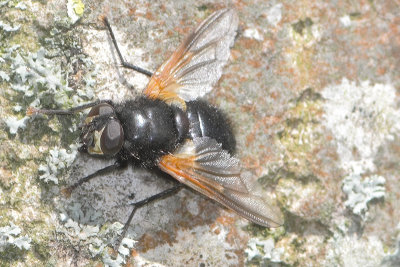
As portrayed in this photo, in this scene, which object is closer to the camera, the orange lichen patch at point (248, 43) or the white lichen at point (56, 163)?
the white lichen at point (56, 163)

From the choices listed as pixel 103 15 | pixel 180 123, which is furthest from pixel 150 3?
pixel 180 123

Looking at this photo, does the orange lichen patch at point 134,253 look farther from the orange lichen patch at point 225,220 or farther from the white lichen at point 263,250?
the white lichen at point 263,250

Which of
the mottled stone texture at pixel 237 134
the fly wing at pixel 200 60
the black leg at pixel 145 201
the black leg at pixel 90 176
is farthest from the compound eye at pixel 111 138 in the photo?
the fly wing at pixel 200 60

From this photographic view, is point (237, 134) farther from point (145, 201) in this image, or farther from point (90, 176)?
point (90, 176)

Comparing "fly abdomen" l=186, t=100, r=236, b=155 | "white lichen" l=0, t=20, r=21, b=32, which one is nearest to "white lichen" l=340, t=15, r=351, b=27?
"fly abdomen" l=186, t=100, r=236, b=155

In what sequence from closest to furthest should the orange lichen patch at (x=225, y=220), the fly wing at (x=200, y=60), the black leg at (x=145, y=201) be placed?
the black leg at (x=145, y=201) → the orange lichen patch at (x=225, y=220) → the fly wing at (x=200, y=60)

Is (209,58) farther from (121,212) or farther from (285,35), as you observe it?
(121,212)
